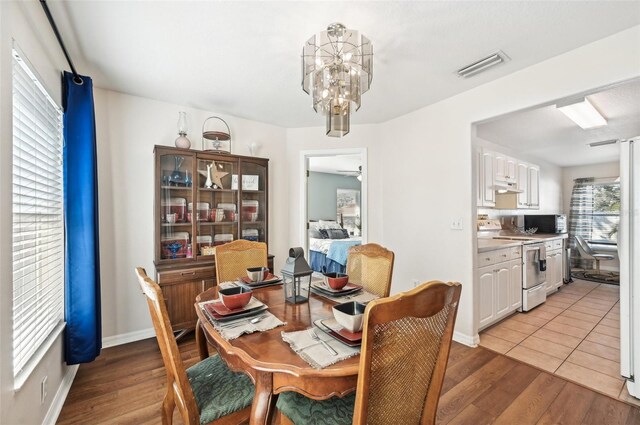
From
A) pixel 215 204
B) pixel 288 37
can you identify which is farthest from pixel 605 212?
pixel 215 204

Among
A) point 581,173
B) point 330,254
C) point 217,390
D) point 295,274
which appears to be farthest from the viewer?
point 581,173

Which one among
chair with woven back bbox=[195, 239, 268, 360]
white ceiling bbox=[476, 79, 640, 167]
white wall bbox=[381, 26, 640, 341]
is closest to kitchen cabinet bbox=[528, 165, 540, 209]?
white ceiling bbox=[476, 79, 640, 167]

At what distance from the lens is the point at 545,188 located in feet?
18.2

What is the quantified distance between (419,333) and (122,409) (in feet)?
6.62

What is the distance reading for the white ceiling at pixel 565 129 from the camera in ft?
8.59

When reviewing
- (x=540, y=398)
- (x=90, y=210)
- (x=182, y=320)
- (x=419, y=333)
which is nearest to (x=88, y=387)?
(x=182, y=320)

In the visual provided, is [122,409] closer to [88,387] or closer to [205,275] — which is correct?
[88,387]

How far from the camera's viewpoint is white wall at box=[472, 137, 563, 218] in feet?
14.8

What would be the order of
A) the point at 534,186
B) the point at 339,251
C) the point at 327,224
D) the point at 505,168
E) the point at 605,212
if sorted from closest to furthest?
the point at 505,168 → the point at 534,186 → the point at 339,251 → the point at 605,212 → the point at 327,224

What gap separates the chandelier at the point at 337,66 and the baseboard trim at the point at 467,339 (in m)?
2.44

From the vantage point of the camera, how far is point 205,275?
268 cm

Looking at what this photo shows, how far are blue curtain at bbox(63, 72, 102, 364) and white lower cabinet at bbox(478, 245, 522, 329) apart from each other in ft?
11.3

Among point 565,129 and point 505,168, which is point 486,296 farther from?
point 565,129

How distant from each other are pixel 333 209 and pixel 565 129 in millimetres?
5253
